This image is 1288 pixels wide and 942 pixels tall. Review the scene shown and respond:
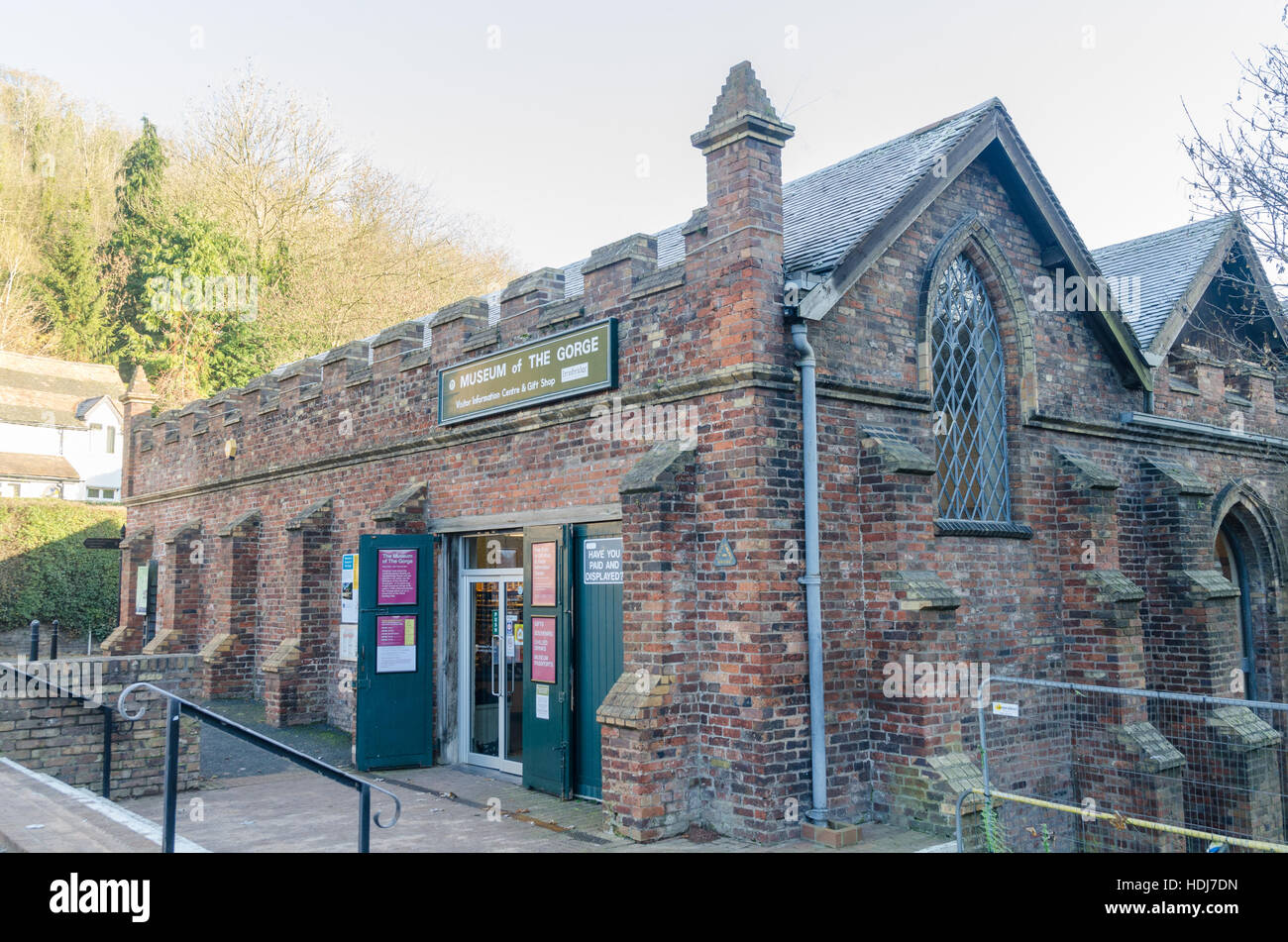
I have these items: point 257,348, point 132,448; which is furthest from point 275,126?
point 132,448

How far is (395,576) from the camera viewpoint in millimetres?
11359

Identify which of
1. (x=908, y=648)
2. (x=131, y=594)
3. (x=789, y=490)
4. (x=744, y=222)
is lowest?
(x=908, y=648)

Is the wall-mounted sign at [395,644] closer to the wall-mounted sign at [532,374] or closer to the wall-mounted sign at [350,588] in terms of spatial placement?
the wall-mounted sign at [350,588]

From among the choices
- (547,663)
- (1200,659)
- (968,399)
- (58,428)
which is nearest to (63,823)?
(547,663)

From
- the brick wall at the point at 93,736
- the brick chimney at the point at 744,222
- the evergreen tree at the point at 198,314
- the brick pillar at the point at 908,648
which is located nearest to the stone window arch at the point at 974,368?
the brick pillar at the point at 908,648

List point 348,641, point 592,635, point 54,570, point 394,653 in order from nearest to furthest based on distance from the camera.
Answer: point 592,635 < point 394,653 < point 348,641 < point 54,570

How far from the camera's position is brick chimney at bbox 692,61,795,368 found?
7867 millimetres

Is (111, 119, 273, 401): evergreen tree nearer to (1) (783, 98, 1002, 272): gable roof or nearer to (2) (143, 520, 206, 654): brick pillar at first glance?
(2) (143, 520, 206, 654): brick pillar

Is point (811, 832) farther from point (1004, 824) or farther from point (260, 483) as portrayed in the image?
point (260, 483)

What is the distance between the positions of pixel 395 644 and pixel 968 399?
6.95 meters

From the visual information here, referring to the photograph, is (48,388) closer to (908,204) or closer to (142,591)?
(142,591)

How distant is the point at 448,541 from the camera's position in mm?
11695

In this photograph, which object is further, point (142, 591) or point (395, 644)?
point (142, 591)

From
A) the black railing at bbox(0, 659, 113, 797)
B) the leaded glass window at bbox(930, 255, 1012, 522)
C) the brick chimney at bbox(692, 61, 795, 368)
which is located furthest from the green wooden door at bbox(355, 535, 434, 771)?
the leaded glass window at bbox(930, 255, 1012, 522)
